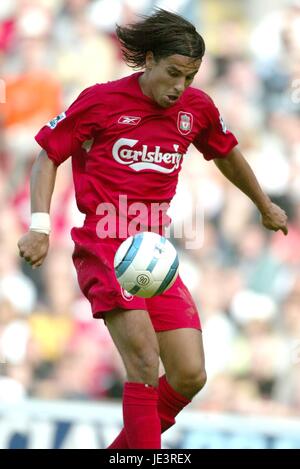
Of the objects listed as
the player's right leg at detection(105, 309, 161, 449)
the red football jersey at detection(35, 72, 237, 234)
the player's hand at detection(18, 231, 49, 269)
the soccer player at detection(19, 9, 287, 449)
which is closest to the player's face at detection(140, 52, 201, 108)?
the soccer player at detection(19, 9, 287, 449)

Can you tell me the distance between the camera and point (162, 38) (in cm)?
582

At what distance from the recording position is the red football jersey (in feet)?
19.2

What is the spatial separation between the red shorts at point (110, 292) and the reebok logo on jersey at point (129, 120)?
582 mm

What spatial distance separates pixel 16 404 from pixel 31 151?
10.8 feet

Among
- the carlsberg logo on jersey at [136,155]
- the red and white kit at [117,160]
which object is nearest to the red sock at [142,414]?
the red and white kit at [117,160]

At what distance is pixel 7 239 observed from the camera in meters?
10.6

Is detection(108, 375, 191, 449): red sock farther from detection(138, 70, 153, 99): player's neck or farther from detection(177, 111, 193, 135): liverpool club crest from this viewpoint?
detection(138, 70, 153, 99): player's neck

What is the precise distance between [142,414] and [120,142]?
1396mm

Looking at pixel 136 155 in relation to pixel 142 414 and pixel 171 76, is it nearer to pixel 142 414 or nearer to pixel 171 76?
pixel 171 76

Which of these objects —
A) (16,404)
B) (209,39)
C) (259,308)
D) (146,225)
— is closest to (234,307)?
(259,308)

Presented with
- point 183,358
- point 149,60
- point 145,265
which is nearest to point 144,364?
point 183,358

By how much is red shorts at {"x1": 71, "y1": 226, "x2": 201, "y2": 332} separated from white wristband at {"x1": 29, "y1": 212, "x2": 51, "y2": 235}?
32cm

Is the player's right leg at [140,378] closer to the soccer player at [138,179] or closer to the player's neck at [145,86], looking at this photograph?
the soccer player at [138,179]

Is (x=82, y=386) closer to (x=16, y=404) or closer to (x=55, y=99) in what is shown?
(x=16, y=404)
